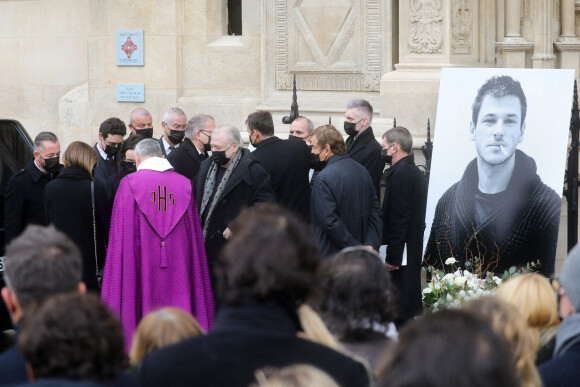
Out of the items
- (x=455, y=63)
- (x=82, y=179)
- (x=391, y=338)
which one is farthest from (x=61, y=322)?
(x=455, y=63)

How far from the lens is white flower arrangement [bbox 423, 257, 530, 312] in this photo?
654 centimetres

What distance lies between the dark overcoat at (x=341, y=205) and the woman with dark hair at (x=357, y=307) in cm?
359

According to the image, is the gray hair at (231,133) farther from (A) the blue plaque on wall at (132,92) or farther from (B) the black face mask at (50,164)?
(A) the blue plaque on wall at (132,92)

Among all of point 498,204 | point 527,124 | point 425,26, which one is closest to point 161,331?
point 498,204

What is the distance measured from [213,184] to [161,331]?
3.95 meters

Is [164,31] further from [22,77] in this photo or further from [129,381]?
[129,381]

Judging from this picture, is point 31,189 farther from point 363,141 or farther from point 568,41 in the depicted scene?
point 568,41

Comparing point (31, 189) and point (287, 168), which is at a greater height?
point (287, 168)

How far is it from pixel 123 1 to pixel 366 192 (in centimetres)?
586

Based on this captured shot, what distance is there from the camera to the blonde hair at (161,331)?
10.9 feet

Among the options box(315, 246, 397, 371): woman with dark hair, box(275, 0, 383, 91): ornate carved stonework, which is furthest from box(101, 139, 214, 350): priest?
box(275, 0, 383, 91): ornate carved stonework

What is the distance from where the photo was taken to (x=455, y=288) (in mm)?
6738

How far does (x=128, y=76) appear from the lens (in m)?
12.1

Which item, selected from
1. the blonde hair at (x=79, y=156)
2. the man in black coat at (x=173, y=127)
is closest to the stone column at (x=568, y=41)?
the man in black coat at (x=173, y=127)
